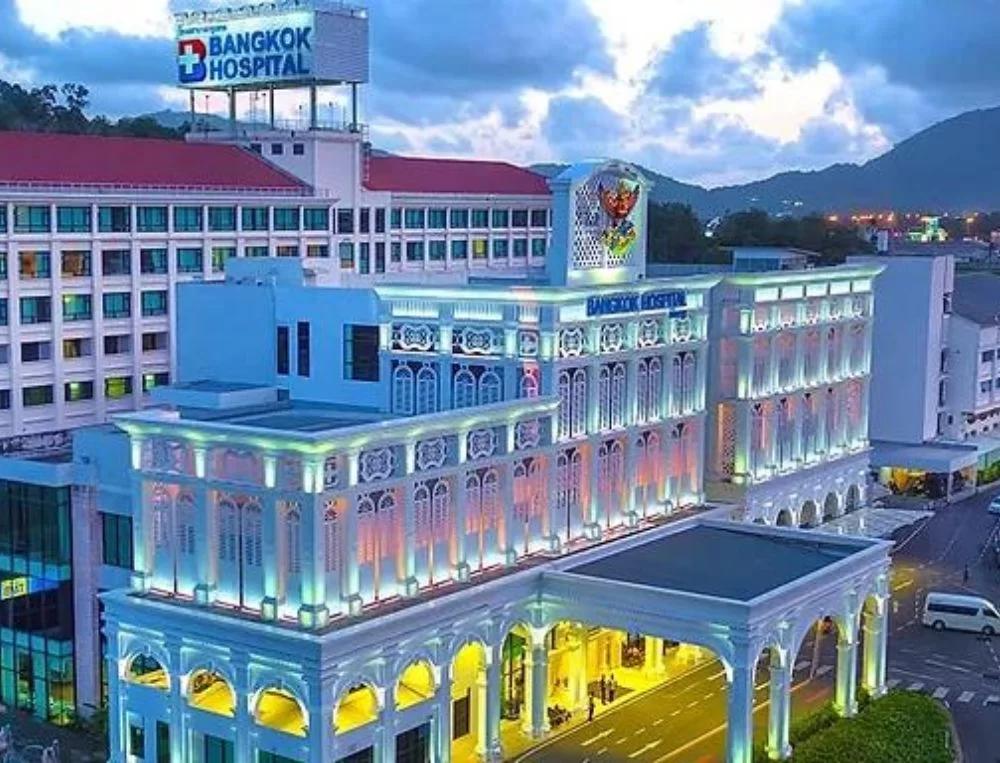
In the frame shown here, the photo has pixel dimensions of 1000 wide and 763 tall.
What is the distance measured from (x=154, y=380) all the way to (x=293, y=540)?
4989 cm

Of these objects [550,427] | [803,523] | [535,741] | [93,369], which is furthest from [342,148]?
[535,741]

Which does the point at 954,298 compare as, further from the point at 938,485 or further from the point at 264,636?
the point at 264,636

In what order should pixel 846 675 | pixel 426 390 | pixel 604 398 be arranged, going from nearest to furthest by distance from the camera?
pixel 846 675
pixel 426 390
pixel 604 398

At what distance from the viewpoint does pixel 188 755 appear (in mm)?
48062

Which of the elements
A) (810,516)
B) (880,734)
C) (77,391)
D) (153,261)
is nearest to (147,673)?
(880,734)

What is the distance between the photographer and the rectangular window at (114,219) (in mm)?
88375

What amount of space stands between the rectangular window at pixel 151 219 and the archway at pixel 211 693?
47459 millimetres

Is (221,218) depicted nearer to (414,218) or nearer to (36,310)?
(36,310)

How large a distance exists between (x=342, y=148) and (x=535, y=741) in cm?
6223

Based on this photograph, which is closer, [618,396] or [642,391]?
[618,396]

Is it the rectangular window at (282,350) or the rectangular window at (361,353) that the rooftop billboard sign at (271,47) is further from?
the rectangular window at (361,353)

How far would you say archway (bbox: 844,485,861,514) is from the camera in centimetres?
8394

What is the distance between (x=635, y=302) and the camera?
61844mm

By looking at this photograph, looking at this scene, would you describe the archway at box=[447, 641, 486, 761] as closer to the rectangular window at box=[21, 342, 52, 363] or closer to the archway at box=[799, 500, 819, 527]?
the archway at box=[799, 500, 819, 527]
